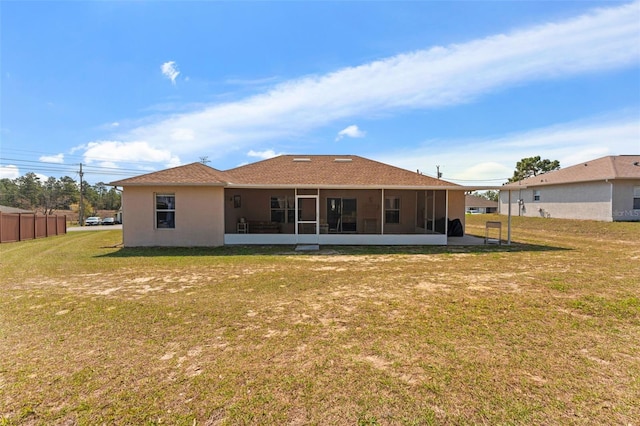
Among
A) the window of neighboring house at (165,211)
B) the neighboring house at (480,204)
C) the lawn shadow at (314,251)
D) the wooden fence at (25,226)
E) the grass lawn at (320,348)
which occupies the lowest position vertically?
the grass lawn at (320,348)

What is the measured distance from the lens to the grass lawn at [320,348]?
254cm

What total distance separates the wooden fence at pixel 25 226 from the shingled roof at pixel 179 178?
8.98 meters

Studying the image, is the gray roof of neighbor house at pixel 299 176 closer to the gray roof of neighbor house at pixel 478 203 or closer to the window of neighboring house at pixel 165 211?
the window of neighboring house at pixel 165 211

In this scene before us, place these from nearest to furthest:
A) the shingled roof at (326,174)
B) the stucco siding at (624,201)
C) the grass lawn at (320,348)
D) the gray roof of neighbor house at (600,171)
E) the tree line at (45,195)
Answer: the grass lawn at (320,348) < the shingled roof at (326,174) < the stucco siding at (624,201) < the gray roof of neighbor house at (600,171) < the tree line at (45,195)

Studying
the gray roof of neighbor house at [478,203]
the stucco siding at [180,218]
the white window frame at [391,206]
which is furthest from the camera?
the gray roof of neighbor house at [478,203]

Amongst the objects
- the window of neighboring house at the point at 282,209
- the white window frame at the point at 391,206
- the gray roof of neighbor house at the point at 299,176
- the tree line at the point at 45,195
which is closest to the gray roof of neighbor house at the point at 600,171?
the white window frame at the point at 391,206

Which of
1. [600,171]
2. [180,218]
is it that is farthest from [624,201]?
[180,218]

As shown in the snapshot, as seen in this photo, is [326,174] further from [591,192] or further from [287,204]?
[591,192]

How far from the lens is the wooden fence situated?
16125 mm

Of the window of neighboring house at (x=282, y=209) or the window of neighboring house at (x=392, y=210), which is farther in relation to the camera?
the window of neighboring house at (x=392, y=210)

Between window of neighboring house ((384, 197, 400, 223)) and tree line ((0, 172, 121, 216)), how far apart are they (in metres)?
66.3

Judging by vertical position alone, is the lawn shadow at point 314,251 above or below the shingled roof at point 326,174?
below

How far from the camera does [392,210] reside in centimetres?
1675

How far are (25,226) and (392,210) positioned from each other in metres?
19.9
